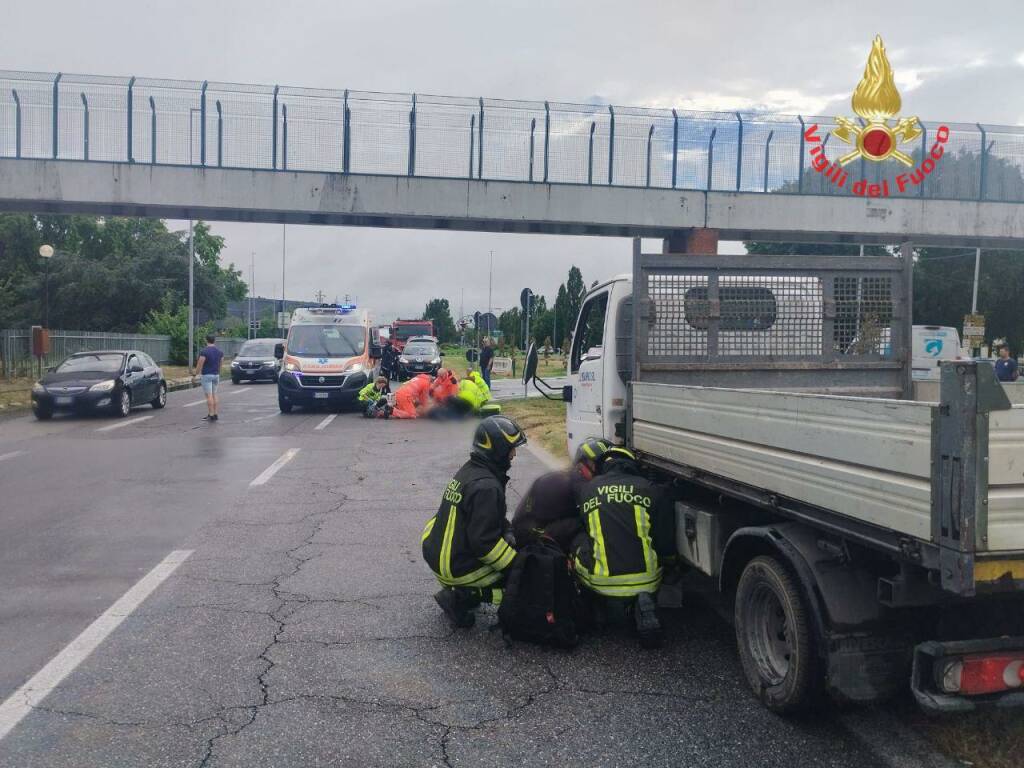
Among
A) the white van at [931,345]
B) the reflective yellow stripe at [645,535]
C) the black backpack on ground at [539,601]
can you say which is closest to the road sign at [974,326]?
the white van at [931,345]

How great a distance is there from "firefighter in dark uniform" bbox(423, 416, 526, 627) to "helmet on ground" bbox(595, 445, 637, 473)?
1.87ft

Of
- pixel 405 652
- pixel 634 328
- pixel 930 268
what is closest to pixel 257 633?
pixel 405 652

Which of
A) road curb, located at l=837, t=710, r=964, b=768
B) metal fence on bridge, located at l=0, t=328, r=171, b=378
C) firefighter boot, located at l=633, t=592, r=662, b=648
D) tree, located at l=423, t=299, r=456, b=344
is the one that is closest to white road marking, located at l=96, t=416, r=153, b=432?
metal fence on bridge, located at l=0, t=328, r=171, b=378

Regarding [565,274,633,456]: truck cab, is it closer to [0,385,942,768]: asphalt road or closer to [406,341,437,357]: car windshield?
[0,385,942,768]: asphalt road

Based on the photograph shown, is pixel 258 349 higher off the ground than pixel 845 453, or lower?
lower

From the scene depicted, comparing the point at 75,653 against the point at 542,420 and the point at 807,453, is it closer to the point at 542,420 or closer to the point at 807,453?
the point at 807,453

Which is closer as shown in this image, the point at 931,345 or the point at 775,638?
the point at 775,638

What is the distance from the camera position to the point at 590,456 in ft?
19.3

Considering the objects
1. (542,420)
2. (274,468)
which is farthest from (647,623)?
(542,420)

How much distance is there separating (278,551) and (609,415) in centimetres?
290

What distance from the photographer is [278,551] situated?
7461mm

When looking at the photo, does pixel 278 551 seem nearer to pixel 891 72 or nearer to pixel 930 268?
pixel 891 72

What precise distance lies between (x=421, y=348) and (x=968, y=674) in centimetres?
3173

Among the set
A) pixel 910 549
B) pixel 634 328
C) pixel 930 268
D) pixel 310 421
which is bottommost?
pixel 310 421
